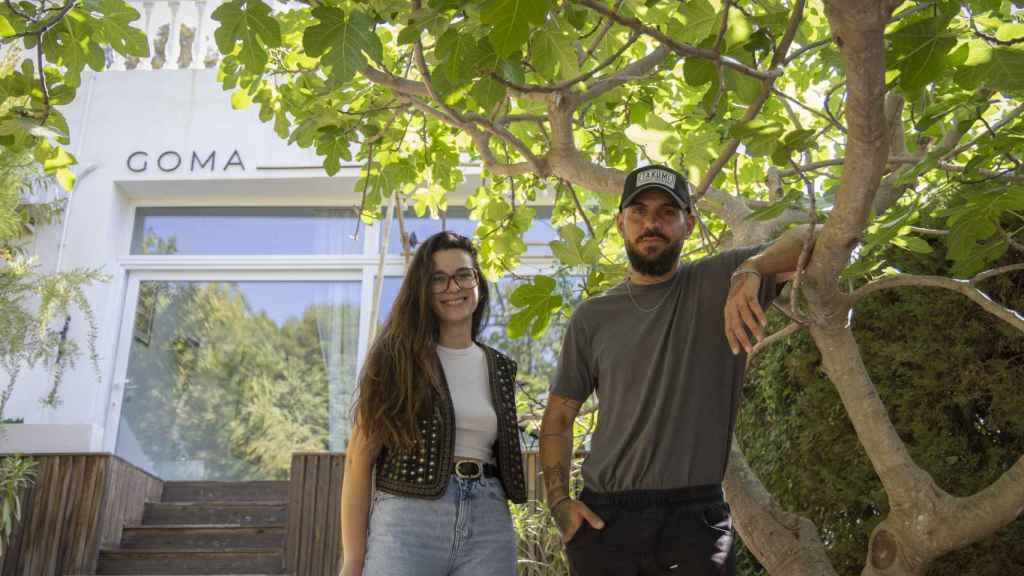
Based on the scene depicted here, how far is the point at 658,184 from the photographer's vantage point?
7.22 ft

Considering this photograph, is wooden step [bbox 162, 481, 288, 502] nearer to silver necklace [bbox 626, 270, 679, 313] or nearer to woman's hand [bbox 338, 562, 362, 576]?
woman's hand [bbox 338, 562, 362, 576]

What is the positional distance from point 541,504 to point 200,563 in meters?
2.58

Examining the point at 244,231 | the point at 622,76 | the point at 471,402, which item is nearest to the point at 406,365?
the point at 471,402

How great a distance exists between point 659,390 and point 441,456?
51cm

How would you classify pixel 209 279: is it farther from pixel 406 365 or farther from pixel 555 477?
pixel 555 477

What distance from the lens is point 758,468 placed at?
3512mm

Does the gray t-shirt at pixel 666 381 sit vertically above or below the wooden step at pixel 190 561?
above

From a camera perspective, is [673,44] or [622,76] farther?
[622,76]

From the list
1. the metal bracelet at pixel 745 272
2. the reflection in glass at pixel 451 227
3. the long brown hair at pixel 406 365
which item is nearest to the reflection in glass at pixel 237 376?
the reflection in glass at pixel 451 227

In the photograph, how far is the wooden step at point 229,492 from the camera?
23.1 ft

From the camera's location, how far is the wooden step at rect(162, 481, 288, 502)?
7047mm

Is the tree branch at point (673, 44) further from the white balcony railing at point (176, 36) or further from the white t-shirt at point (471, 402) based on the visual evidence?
the white balcony railing at point (176, 36)

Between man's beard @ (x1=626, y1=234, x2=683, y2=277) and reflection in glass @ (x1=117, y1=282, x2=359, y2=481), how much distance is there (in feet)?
18.4

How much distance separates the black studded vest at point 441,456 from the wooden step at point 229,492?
16.4 feet
